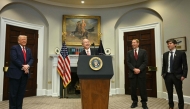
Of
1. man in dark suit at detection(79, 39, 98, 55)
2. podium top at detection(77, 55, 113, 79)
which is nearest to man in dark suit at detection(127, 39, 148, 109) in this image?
man in dark suit at detection(79, 39, 98, 55)

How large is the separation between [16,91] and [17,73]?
34cm

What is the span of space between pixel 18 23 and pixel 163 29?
450 cm

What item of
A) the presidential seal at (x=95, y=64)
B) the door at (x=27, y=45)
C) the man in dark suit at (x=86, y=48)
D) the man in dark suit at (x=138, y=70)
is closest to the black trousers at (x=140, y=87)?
the man in dark suit at (x=138, y=70)

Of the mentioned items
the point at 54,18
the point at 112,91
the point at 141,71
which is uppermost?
the point at 54,18

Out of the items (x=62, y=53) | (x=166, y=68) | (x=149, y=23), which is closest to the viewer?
(x=166, y=68)

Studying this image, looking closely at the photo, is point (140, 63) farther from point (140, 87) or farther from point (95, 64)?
point (95, 64)

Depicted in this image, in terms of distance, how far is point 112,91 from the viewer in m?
5.45

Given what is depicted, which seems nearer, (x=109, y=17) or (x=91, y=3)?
(x=91, y=3)

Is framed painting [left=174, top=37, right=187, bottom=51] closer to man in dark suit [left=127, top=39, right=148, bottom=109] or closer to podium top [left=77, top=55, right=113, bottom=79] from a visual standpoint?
man in dark suit [left=127, top=39, right=148, bottom=109]

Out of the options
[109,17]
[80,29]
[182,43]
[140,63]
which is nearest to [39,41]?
[80,29]

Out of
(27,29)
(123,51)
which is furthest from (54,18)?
(123,51)

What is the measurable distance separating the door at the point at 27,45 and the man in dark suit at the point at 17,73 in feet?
6.14

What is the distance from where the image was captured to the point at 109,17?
5707 millimetres

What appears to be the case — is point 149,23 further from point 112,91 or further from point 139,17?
point 112,91
